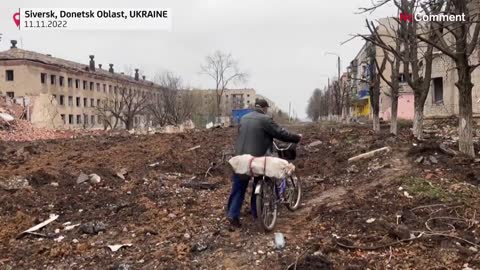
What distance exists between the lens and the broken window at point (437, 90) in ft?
108

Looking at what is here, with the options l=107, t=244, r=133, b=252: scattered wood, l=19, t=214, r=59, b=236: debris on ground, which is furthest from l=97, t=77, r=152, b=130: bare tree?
l=107, t=244, r=133, b=252: scattered wood

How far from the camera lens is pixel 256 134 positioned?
5906 millimetres

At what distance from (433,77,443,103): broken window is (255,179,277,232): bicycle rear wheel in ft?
99.3

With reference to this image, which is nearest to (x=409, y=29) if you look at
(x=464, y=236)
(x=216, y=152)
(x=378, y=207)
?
(x=216, y=152)

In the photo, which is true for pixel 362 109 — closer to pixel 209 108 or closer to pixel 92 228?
pixel 209 108

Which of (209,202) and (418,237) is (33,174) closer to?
(209,202)

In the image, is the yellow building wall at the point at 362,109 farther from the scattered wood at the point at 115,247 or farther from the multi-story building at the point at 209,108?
the scattered wood at the point at 115,247

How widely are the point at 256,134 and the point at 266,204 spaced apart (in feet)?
3.00

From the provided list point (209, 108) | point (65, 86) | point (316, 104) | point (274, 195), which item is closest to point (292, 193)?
point (274, 195)

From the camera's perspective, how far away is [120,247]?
5.68 m

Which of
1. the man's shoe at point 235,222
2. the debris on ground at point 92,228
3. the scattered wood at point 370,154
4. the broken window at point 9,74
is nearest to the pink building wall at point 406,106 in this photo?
the scattered wood at point 370,154

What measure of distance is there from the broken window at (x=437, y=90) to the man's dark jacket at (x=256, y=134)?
30.3 metres

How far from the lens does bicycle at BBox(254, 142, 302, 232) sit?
5789 millimetres

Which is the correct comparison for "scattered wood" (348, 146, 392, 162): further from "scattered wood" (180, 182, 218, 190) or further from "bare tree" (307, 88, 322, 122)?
"bare tree" (307, 88, 322, 122)
